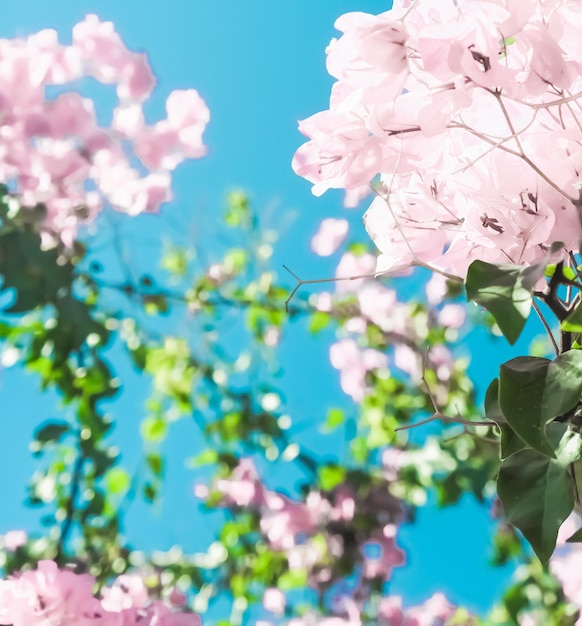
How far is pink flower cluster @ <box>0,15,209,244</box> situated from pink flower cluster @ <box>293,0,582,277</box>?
3.13 feet

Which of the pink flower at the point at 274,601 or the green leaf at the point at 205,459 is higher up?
the green leaf at the point at 205,459

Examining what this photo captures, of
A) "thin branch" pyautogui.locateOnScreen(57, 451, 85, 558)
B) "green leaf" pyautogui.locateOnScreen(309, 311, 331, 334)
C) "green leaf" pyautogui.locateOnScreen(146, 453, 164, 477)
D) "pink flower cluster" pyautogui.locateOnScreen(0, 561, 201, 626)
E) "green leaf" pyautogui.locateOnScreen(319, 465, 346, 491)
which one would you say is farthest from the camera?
"green leaf" pyautogui.locateOnScreen(309, 311, 331, 334)

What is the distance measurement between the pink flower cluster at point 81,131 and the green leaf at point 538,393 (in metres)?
1.06

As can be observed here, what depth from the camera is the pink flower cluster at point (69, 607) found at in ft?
2.21

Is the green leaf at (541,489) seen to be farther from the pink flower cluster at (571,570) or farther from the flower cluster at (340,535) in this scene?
the flower cluster at (340,535)

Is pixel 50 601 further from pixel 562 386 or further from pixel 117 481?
pixel 117 481

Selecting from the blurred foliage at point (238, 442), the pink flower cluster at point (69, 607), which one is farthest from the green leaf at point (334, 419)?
the pink flower cluster at point (69, 607)

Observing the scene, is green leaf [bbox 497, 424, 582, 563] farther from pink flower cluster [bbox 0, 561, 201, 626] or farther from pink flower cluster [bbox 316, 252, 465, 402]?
pink flower cluster [bbox 316, 252, 465, 402]

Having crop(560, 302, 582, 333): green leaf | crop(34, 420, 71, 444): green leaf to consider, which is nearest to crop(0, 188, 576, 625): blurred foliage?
crop(34, 420, 71, 444): green leaf

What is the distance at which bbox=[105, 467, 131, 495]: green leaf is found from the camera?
1.71m

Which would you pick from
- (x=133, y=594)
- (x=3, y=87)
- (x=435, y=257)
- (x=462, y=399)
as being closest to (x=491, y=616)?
(x=462, y=399)

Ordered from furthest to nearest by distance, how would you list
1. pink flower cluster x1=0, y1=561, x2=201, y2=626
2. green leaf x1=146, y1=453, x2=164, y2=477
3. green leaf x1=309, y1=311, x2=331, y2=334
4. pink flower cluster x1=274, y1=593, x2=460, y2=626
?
green leaf x1=309, y1=311, x2=331, y2=334
green leaf x1=146, y1=453, x2=164, y2=477
pink flower cluster x1=274, y1=593, x2=460, y2=626
pink flower cluster x1=0, y1=561, x2=201, y2=626

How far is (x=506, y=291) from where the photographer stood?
33 cm

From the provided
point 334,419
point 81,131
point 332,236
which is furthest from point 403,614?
point 81,131
